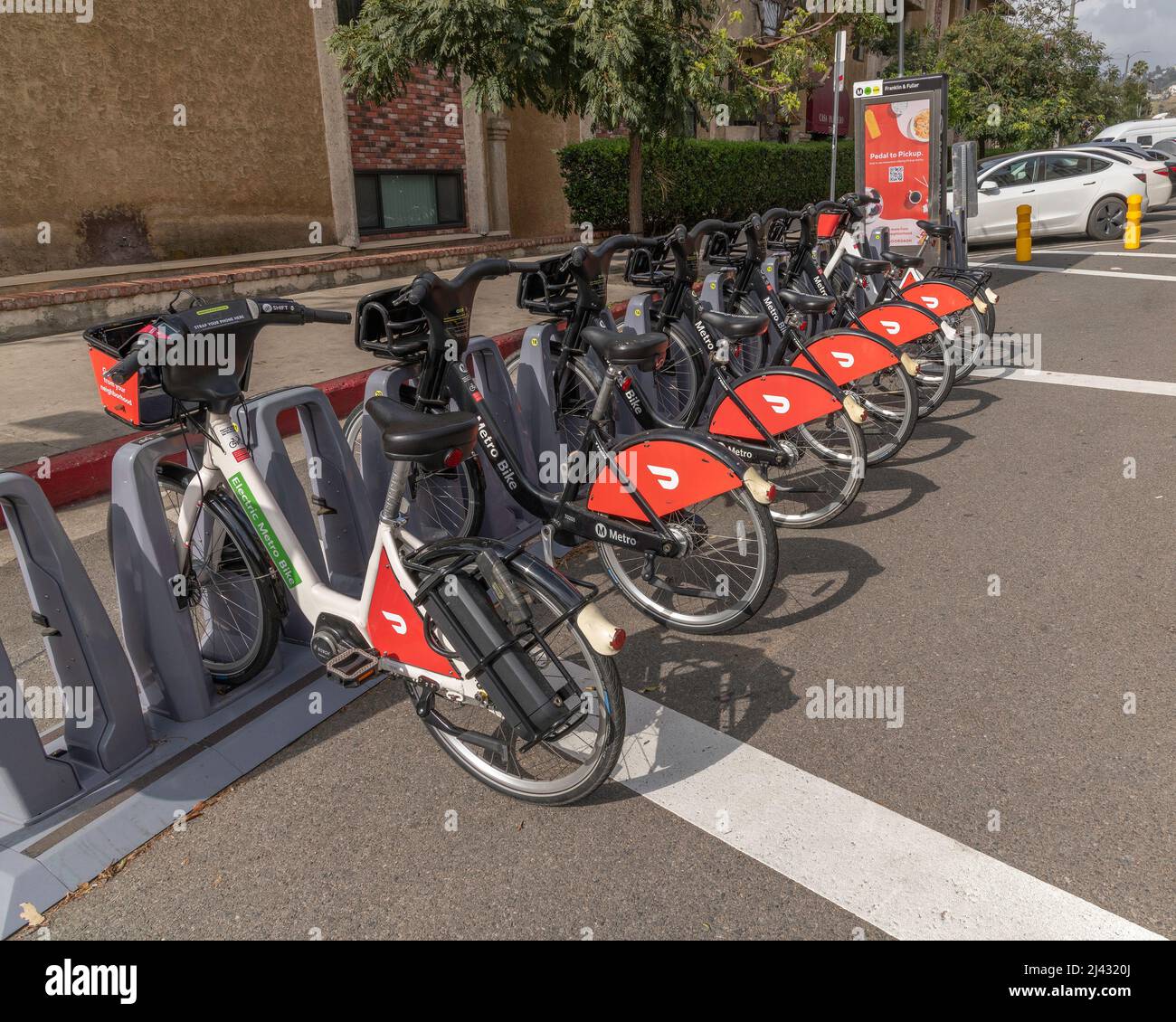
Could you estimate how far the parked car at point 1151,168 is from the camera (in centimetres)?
1720

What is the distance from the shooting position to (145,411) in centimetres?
314

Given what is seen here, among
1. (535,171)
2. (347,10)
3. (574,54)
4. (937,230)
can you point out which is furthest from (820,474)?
(535,171)

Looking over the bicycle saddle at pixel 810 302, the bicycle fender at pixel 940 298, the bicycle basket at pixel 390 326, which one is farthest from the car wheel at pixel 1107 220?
the bicycle basket at pixel 390 326

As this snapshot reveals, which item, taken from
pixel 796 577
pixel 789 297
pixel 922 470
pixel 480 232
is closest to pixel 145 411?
pixel 796 577

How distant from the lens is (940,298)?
7176 mm

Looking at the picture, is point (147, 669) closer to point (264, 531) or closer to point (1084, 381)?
point (264, 531)

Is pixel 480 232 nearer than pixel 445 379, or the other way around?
pixel 445 379

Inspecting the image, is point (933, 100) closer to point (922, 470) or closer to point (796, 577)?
point (922, 470)

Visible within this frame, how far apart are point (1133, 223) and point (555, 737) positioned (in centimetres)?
1717

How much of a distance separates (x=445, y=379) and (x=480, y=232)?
14429 millimetres

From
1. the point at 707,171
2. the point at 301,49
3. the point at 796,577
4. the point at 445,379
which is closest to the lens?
the point at 445,379

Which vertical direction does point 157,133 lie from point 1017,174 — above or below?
above

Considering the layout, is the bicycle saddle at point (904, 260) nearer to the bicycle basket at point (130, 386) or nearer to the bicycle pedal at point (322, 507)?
the bicycle pedal at point (322, 507)
